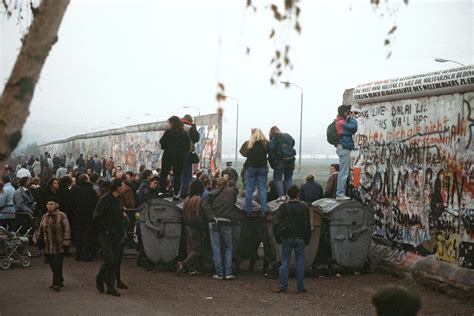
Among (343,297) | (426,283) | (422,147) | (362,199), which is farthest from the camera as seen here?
(362,199)

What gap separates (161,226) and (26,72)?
874cm

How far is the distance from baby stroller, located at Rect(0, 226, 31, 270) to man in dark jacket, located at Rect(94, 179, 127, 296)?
358cm

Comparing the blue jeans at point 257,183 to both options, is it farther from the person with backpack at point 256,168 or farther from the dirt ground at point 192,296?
the dirt ground at point 192,296

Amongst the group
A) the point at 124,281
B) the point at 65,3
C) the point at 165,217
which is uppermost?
the point at 65,3

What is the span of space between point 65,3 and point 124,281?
834 cm

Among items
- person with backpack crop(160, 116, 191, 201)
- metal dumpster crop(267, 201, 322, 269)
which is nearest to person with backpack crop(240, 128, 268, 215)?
metal dumpster crop(267, 201, 322, 269)

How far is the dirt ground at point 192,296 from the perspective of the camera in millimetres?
10469

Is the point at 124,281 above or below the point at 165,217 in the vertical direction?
below

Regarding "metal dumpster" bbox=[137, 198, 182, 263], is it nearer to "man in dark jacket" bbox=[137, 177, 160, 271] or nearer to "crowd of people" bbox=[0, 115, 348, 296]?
"crowd of people" bbox=[0, 115, 348, 296]

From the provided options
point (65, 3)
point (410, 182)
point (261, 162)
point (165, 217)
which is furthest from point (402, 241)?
point (65, 3)

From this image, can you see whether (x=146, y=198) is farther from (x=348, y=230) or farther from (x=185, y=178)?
(x=348, y=230)

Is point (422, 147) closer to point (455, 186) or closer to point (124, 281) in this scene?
point (455, 186)

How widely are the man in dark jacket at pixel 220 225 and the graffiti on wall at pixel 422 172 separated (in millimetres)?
3510

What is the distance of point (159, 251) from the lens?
14.0m
